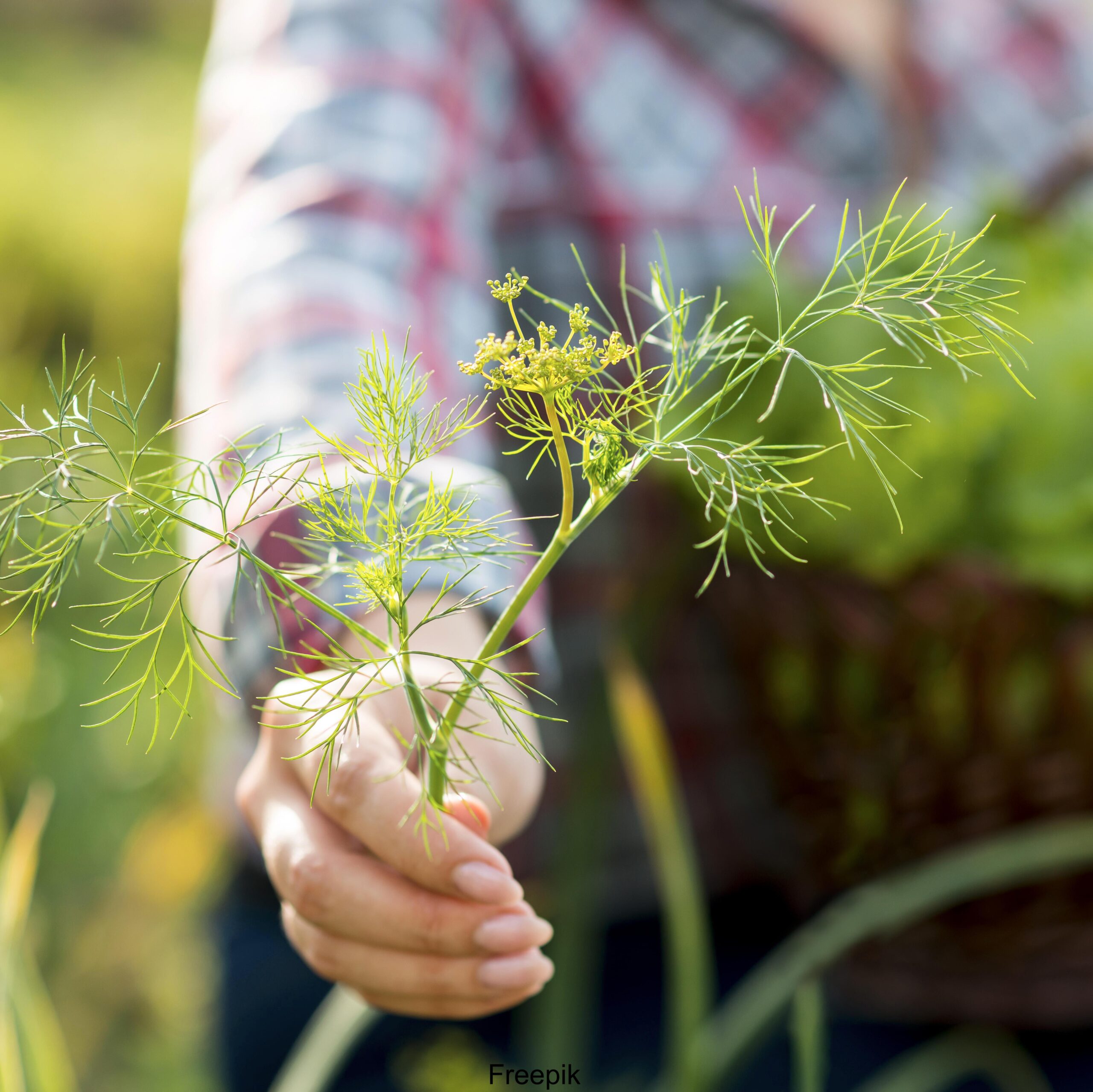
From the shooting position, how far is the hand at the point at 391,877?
0.15 meters

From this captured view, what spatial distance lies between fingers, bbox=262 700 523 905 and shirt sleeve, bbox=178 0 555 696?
83 mm

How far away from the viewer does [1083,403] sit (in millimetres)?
297

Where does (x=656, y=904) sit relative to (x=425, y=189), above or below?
below

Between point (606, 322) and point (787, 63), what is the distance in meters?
0.15

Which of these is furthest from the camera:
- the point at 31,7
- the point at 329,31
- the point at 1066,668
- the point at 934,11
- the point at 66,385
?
the point at 31,7

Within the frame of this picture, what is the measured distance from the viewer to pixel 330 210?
0.34m

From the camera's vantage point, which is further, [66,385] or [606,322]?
[606,322]

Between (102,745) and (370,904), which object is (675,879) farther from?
(102,745)

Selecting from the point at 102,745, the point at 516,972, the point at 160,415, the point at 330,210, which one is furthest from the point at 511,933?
the point at 160,415

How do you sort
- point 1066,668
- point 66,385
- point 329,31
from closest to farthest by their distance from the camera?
point 66,385 < point 1066,668 < point 329,31

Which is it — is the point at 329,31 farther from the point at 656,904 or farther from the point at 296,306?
the point at 656,904

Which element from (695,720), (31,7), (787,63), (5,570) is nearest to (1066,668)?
(695,720)

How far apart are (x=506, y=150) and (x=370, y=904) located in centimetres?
37

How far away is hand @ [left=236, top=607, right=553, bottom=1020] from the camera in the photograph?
15cm
